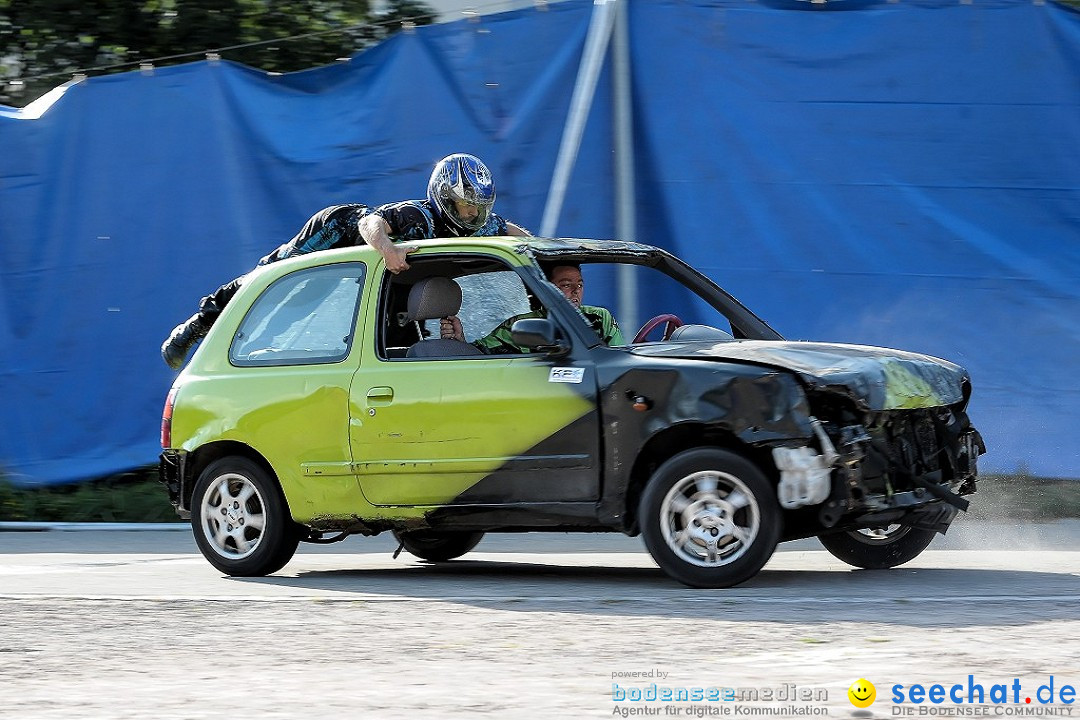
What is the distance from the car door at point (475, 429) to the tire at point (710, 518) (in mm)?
401

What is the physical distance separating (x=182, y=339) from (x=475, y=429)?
2822mm

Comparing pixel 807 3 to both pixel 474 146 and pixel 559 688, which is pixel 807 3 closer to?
pixel 474 146

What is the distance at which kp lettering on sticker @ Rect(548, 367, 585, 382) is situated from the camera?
7723mm

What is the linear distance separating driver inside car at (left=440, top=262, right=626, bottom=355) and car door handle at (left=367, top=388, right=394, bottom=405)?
50 cm

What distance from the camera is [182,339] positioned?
10031mm

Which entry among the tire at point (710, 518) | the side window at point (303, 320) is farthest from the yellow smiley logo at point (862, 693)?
the side window at point (303, 320)

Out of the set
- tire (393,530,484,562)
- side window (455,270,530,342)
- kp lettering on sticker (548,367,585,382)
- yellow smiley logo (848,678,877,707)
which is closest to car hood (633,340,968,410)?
kp lettering on sticker (548,367,585,382)

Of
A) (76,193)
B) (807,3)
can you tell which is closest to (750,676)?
(807,3)

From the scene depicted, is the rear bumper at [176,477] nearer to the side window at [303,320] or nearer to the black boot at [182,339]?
the side window at [303,320]

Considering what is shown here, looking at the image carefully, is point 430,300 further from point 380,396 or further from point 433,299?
point 380,396

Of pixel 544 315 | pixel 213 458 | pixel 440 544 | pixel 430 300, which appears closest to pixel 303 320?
pixel 430 300

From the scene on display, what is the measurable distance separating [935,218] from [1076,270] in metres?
0.93

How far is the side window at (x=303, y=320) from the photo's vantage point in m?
8.57

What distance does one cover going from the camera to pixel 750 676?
537 cm
